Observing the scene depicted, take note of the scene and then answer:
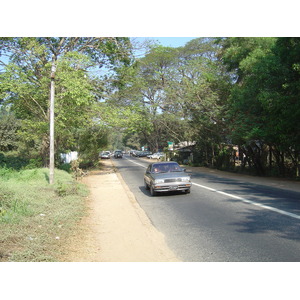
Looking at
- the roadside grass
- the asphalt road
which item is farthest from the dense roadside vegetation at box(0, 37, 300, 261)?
the asphalt road

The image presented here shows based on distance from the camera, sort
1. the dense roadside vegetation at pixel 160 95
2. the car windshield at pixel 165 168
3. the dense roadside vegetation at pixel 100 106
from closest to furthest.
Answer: the dense roadside vegetation at pixel 100 106, the car windshield at pixel 165 168, the dense roadside vegetation at pixel 160 95

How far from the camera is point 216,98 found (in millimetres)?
27500

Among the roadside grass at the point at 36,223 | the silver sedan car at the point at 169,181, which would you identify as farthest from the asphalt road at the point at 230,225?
the roadside grass at the point at 36,223

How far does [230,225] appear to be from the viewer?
7465 millimetres

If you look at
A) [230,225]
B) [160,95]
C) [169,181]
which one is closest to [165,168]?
[169,181]

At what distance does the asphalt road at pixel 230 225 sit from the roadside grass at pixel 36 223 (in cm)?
A: 225

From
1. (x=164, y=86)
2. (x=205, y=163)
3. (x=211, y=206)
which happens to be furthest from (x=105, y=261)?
(x=205, y=163)

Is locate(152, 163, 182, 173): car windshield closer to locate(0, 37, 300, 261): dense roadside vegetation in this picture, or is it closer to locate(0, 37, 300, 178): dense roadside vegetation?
locate(0, 37, 300, 261): dense roadside vegetation

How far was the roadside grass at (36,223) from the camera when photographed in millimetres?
5469

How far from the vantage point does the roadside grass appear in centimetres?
547

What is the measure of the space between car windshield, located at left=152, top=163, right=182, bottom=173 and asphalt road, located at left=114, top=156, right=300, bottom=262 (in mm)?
1614

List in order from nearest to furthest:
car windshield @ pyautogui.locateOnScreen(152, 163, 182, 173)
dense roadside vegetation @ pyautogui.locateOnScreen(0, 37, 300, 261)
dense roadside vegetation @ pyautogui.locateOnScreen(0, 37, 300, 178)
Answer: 1. dense roadside vegetation @ pyautogui.locateOnScreen(0, 37, 300, 261)
2. car windshield @ pyautogui.locateOnScreen(152, 163, 182, 173)
3. dense roadside vegetation @ pyautogui.locateOnScreen(0, 37, 300, 178)

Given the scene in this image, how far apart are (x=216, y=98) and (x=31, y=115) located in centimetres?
1570

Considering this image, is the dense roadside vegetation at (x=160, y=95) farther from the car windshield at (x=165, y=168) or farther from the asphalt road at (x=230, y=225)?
the asphalt road at (x=230, y=225)
